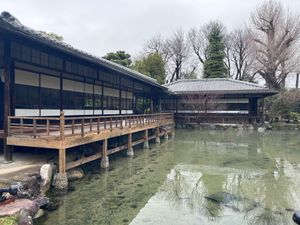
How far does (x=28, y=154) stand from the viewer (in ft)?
31.7

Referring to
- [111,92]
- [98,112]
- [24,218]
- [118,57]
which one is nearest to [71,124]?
[24,218]

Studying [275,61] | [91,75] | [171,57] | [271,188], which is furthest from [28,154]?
[171,57]

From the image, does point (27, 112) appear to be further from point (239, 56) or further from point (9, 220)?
point (239, 56)

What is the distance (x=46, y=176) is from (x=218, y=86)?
2534 cm

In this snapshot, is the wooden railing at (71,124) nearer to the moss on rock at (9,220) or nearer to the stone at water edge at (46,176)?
the stone at water edge at (46,176)

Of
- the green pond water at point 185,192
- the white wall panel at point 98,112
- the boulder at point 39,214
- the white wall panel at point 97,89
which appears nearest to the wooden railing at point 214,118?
the green pond water at point 185,192

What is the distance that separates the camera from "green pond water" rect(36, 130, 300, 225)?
632 cm

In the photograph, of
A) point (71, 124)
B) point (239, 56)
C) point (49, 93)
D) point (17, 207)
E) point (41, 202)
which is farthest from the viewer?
point (239, 56)

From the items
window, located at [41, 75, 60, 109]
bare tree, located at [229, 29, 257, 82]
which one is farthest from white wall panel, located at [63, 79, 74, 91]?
bare tree, located at [229, 29, 257, 82]

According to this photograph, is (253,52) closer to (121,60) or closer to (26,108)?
(121,60)

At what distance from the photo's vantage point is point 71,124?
9.59 m

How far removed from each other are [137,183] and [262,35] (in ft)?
98.9

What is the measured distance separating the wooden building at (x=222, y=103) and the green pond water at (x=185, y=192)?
1396 cm

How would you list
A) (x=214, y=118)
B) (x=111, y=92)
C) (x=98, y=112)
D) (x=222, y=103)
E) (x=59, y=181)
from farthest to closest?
(x=222, y=103) < (x=214, y=118) < (x=111, y=92) < (x=98, y=112) < (x=59, y=181)
